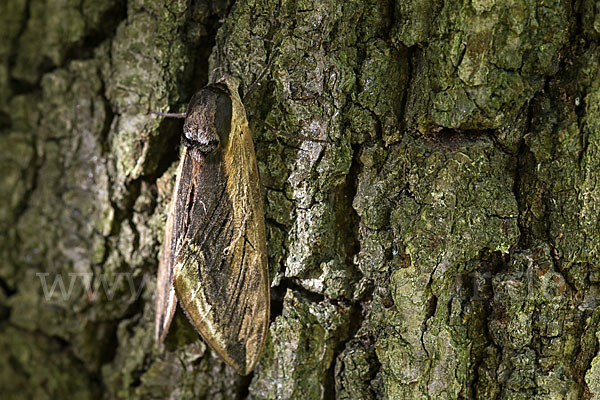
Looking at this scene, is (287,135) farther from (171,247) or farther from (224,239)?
(171,247)

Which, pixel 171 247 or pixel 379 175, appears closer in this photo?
pixel 379 175

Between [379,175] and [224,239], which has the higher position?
→ [379,175]

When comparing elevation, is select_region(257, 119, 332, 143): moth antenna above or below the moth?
above

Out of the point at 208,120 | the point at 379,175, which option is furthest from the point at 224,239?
the point at 379,175

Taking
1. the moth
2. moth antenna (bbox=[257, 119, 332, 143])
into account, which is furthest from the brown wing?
moth antenna (bbox=[257, 119, 332, 143])

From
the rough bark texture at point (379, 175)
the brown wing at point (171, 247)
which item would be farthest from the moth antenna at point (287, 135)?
the brown wing at point (171, 247)

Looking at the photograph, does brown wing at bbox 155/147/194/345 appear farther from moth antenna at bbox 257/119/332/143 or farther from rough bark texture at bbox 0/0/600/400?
moth antenna at bbox 257/119/332/143
